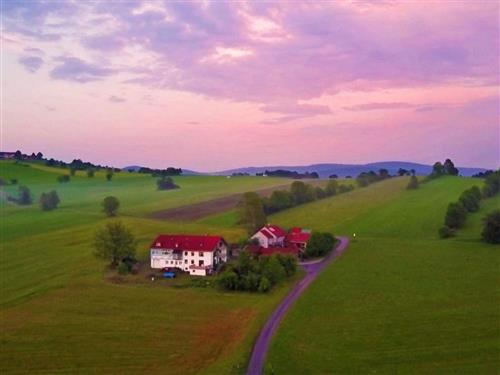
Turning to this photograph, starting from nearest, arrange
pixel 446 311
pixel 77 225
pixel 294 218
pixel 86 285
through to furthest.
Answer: pixel 446 311 < pixel 86 285 < pixel 77 225 < pixel 294 218

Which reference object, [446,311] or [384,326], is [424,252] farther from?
[384,326]

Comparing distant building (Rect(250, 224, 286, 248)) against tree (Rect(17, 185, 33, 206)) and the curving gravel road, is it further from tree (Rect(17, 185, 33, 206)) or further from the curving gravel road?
tree (Rect(17, 185, 33, 206))

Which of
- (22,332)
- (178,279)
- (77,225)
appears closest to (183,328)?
(22,332)

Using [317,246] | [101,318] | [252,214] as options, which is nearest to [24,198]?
[252,214]

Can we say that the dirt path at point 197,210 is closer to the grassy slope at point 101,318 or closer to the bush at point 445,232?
the grassy slope at point 101,318

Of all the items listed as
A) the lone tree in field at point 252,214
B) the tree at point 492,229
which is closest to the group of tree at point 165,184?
the lone tree in field at point 252,214

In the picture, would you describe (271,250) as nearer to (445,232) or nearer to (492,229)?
(445,232)
